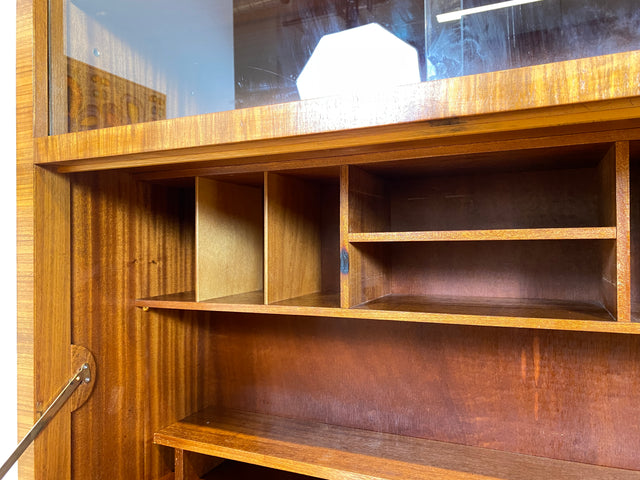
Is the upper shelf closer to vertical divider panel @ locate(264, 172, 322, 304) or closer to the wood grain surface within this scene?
vertical divider panel @ locate(264, 172, 322, 304)

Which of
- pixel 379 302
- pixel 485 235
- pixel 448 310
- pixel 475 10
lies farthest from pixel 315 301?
pixel 475 10

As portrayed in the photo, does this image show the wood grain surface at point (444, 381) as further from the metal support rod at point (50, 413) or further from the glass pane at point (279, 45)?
the glass pane at point (279, 45)

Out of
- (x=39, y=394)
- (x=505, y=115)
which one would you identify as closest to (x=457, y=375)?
(x=505, y=115)

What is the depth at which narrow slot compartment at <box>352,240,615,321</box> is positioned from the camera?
3.24 feet

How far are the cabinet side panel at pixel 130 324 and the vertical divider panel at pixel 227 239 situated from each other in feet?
0.71

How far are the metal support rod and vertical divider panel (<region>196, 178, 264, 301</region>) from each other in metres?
0.32

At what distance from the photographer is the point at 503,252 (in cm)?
113

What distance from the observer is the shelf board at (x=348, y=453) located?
1.04m

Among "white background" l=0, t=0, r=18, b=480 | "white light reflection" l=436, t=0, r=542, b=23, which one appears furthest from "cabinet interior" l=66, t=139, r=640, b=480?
"white light reflection" l=436, t=0, r=542, b=23

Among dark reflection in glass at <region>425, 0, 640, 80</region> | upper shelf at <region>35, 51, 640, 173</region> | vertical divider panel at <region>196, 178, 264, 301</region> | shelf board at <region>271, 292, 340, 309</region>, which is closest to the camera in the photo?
upper shelf at <region>35, 51, 640, 173</region>

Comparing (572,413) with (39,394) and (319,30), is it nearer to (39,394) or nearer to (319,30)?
(319,30)

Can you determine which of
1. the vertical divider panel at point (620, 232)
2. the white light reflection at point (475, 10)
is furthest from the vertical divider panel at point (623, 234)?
the white light reflection at point (475, 10)

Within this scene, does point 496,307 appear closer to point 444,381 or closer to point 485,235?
point 485,235

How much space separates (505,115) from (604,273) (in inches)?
18.7
